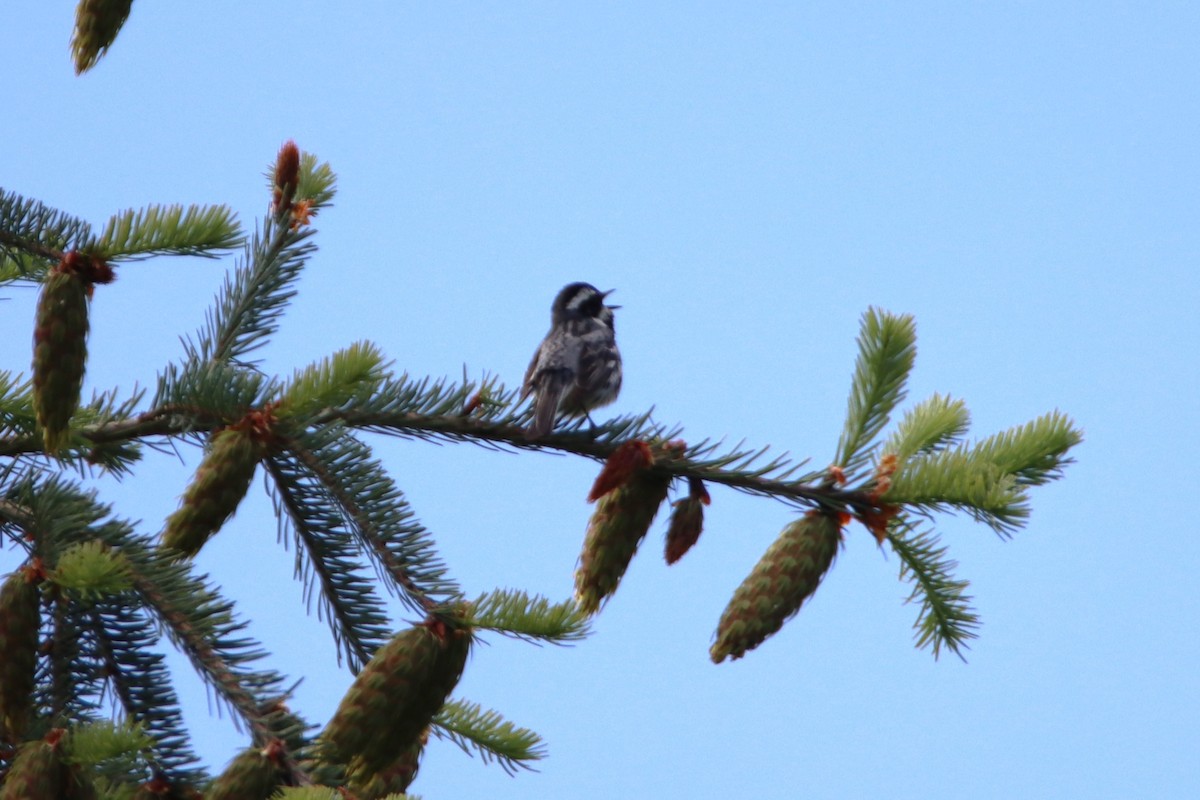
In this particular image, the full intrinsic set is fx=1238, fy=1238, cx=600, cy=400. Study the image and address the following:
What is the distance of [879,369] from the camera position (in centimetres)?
276

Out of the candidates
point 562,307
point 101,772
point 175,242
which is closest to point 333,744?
point 101,772

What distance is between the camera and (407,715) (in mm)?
2154

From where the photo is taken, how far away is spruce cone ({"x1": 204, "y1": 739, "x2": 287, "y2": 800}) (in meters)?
2.00

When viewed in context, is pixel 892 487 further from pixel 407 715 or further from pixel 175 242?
pixel 175 242

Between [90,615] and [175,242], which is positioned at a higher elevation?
[175,242]

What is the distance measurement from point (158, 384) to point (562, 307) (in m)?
4.01

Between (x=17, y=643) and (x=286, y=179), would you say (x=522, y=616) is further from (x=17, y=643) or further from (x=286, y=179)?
(x=286, y=179)

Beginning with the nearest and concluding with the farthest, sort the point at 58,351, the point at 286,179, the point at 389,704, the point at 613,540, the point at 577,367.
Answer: the point at 389,704
the point at 58,351
the point at 613,540
the point at 286,179
the point at 577,367

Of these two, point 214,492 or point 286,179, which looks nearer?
point 214,492

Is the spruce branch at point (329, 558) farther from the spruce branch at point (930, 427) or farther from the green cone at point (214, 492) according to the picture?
the spruce branch at point (930, 427)

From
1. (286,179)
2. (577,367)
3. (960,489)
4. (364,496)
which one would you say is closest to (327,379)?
(364,496)

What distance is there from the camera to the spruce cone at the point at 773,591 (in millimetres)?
2346

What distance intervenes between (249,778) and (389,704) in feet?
0.83

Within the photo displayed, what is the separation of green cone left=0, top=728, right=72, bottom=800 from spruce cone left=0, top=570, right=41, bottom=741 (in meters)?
0.12
